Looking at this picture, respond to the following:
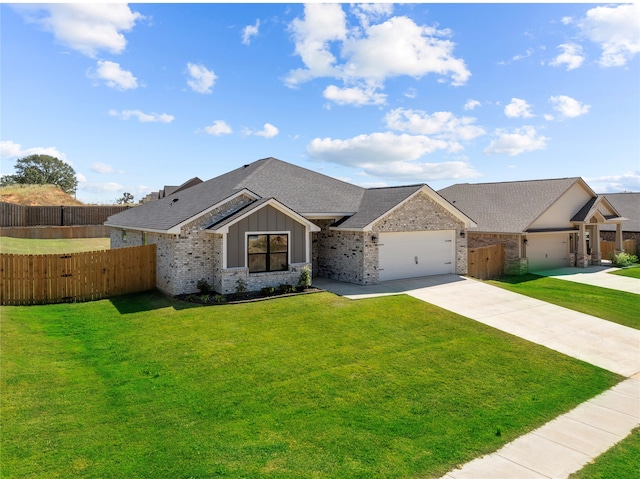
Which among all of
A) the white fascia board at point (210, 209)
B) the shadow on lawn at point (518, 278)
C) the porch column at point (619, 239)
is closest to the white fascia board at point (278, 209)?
the white fascia board at point (210, 209)

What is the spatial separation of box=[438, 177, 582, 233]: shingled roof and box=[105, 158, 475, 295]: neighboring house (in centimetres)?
648

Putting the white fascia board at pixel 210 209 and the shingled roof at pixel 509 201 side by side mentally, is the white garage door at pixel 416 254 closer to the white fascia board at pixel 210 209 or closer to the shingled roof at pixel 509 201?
the white fascia board at pixel 210 209

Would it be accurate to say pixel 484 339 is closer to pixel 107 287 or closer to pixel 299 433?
pixel 299 433

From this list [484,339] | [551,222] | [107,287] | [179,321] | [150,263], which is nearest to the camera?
[484,339]

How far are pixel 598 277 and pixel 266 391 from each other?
916 inches

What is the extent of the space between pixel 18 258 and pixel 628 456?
57.2 feet

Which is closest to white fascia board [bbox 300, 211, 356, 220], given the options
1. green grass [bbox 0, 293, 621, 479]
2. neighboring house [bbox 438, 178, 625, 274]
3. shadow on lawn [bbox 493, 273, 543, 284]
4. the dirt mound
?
green grass [bbox 0, 293, 621, 479]

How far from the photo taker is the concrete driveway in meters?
11.3

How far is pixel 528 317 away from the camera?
46.0 ft

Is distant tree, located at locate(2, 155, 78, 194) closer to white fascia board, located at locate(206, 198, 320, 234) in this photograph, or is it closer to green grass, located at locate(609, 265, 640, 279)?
white fascia board, located at locate(206, 198, 320, 234)

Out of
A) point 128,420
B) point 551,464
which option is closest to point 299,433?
point 128,420

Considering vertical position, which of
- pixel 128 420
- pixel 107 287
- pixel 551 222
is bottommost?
pixel 128 420

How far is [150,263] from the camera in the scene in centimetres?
1678

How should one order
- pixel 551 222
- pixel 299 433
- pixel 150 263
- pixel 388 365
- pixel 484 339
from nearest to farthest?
pixel 299 433 < pixel 388 365 < pixel 484 339 < pixel 150 263 < pixel 551 222
